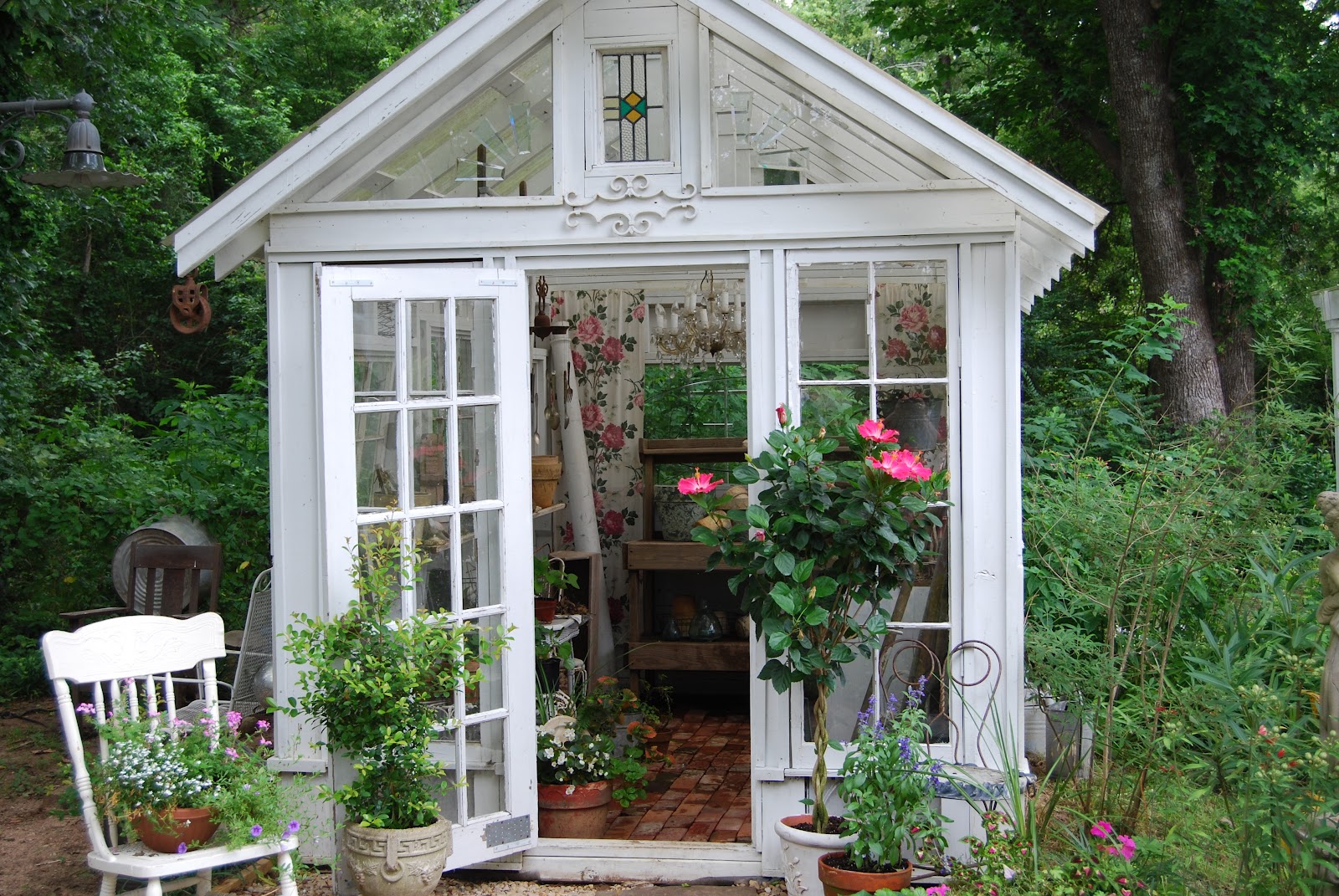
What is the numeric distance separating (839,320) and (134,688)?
106 inches

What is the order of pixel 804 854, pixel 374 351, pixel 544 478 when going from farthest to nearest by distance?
pixel 544 478 → pixel 374 351 → pixel 804 854

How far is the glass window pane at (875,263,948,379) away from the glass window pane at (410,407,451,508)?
159 cm

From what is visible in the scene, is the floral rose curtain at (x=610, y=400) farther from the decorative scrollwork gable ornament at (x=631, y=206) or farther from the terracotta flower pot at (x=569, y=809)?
the decorative scrollwork gable ornament at (x=631, y=206)

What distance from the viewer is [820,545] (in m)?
3.86

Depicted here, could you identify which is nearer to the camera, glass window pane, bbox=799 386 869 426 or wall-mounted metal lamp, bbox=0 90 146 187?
glass window pane, bbox=799 386 869 426

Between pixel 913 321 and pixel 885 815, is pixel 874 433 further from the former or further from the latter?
pixel 885 815

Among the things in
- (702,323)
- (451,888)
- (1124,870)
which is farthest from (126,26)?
(1124,870)

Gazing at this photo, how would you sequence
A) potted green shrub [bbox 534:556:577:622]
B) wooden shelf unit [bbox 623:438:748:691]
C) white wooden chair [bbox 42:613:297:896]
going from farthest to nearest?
wooden shelf unit [bbox 623:438:748:691]
potted green shrub [bbox 534:556:577:622]
white wooden chair [bbox 42:613:297:896]

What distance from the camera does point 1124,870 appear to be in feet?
10.4

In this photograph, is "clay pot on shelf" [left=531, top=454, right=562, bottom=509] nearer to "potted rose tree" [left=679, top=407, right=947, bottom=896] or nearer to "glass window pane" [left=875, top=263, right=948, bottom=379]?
"potted rose tree" [left=679, top=407, right=947, bottom=896]

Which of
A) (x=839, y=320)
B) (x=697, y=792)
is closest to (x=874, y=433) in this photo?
(x=839, y=320)

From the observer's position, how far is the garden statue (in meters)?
3.03

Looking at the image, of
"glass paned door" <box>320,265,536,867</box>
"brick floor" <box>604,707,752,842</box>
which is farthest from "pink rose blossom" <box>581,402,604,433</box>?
"glass paned door" <box>320,265,536,867</box>

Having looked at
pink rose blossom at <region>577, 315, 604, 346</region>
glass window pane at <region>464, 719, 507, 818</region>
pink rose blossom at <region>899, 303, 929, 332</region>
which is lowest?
glass window pane at <region>464, 719, 507, 818</region>
